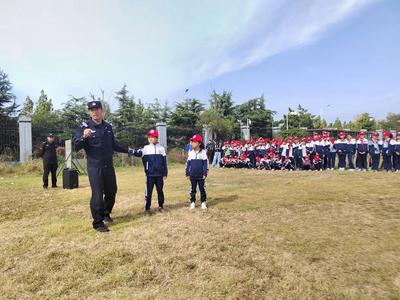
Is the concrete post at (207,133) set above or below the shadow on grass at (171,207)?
above

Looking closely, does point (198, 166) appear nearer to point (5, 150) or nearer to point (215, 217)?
point (215, 217)

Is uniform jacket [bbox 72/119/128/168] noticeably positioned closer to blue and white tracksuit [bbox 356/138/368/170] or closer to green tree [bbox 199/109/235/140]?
blue and white tracksuit [bbox 356/138/368/170]

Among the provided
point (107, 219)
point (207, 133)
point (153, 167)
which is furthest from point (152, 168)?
point (207, 133)

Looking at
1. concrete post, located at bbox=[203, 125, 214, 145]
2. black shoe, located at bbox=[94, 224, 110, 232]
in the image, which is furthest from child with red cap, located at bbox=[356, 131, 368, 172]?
concrete post, located at bbox=[203, 125, 214, 145]

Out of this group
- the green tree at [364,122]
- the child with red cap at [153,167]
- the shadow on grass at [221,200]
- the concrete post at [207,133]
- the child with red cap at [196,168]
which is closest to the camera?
the child with red cap at [153,167]

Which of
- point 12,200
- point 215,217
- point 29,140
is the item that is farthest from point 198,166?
point 29,140

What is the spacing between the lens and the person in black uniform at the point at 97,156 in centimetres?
618

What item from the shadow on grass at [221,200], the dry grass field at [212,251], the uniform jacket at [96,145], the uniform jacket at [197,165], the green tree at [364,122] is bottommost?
the dry grass field at [212,251]

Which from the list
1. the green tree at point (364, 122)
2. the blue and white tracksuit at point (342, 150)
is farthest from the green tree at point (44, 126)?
the green tree at point (364, 122)

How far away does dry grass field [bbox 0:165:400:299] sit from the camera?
13.8 ft

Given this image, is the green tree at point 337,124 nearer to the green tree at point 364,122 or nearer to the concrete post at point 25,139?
the green tree at point 364,122

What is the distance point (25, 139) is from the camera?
69.0ft

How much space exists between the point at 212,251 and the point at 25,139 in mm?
18702

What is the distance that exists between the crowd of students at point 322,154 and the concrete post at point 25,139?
10749mm
